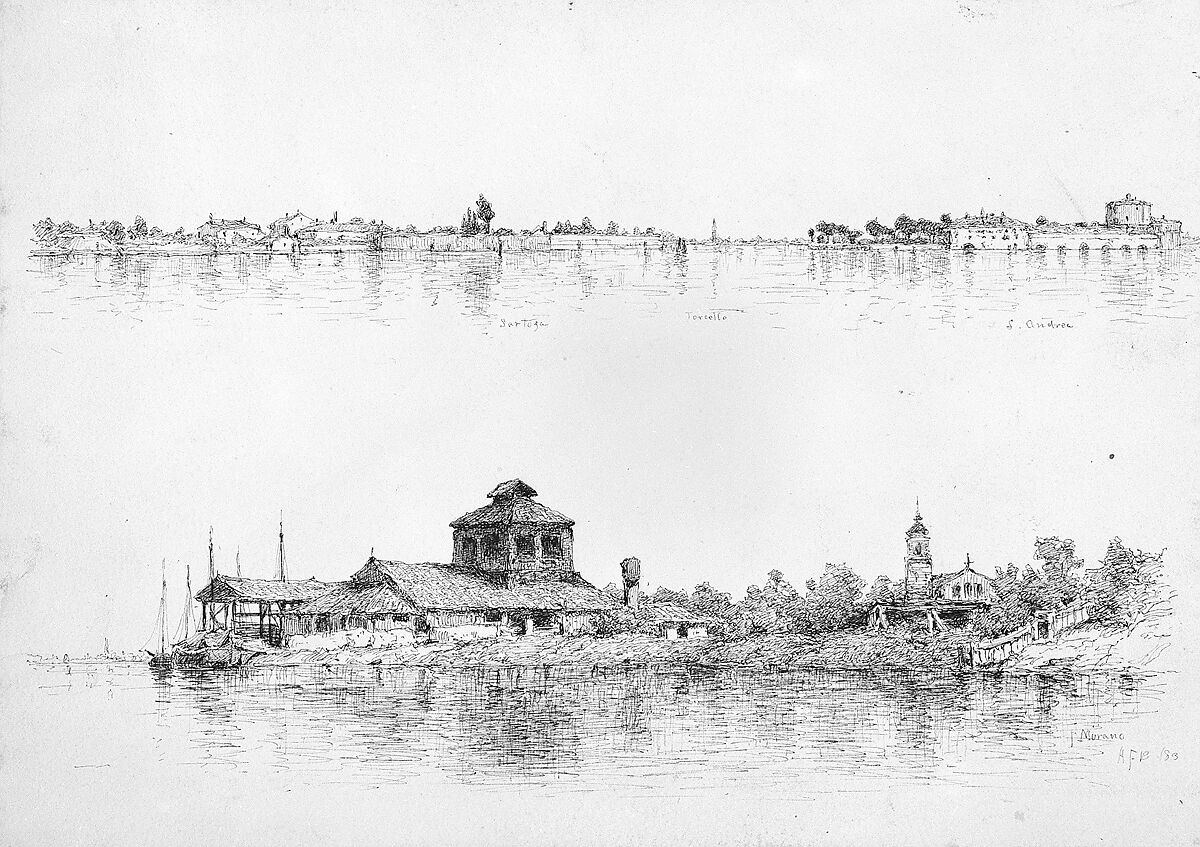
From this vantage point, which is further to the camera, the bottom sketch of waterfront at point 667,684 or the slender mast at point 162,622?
the slender mast at point 162,622

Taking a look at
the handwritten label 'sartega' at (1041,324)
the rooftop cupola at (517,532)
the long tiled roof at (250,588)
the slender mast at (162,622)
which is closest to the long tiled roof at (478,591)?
the rooftop cupola at (517,532)

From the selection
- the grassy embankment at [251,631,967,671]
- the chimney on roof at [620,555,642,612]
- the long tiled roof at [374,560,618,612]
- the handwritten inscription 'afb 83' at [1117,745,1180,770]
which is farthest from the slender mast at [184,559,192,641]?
the handwritten inscription 'afb 83' at [1117,745,1180,770]

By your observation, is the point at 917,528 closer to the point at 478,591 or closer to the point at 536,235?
the point at 536,235

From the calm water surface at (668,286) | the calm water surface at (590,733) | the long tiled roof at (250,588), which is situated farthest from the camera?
the calm water surface at (668,286)

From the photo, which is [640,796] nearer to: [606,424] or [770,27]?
[606,424]

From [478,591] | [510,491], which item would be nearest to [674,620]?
[510,491]

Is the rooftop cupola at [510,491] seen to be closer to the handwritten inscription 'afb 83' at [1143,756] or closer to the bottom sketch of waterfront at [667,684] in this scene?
the bottom sketch of waterfront at [667,684]

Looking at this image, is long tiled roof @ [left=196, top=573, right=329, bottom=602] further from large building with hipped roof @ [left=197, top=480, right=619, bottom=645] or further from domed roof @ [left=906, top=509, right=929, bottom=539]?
domed roof @ [left=906, top=509, right=929, bottom=539]
